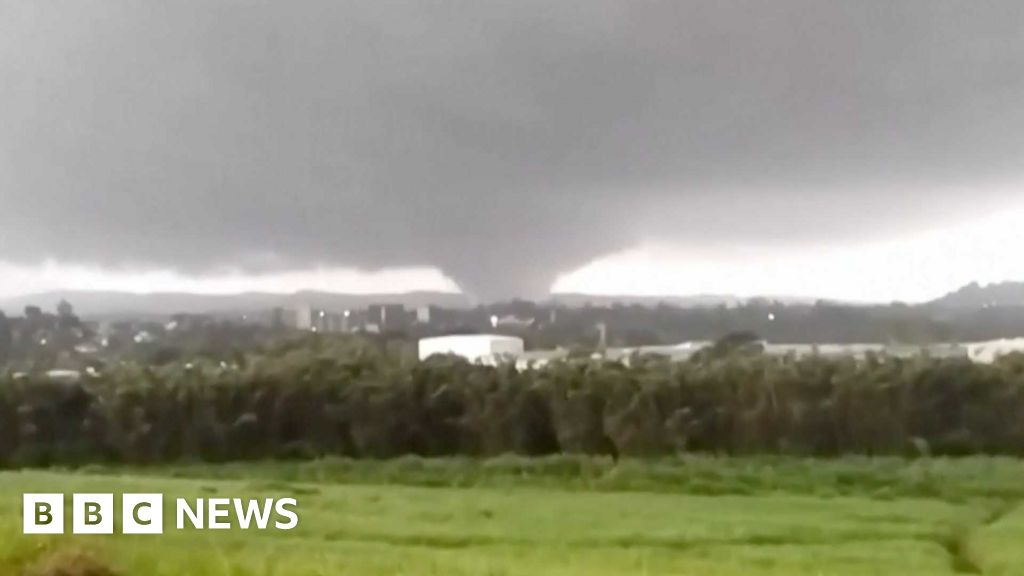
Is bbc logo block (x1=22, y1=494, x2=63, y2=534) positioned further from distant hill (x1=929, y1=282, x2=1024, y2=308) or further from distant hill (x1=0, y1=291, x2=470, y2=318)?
distant hill (x1=929, y1=282, x2=1024, y2=308)

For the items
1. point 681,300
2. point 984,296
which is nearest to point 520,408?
point 681,300

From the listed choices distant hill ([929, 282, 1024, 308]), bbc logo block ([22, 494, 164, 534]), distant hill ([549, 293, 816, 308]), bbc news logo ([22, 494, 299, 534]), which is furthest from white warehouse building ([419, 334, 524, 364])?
distant hill ([929, 282, 1024, 308])

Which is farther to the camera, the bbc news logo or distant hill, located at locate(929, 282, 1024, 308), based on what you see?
distant hill, located at locate(929, 282, 1024, 308)

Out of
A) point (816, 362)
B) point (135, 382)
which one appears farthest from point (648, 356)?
point (135, 382)

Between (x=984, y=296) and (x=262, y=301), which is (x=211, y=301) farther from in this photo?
(x=984, y=296)

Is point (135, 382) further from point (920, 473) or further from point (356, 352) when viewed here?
point (920, 473)

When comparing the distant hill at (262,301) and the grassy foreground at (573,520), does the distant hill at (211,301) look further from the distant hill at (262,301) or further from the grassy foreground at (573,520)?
the grassy foreground at (573,520)
